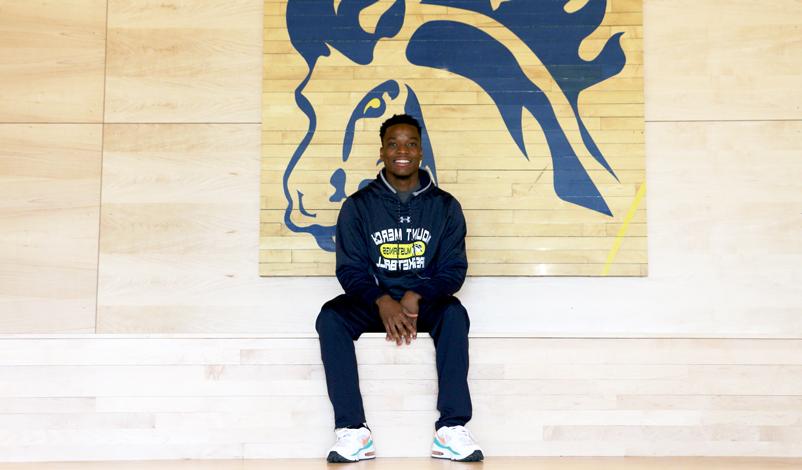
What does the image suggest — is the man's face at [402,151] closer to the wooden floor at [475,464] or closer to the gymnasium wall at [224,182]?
the gymnasium wall at [224,182]

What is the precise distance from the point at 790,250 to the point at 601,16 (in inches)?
53.4

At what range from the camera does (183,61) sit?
394cm

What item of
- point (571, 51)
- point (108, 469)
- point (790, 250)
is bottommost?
point (108, 469)

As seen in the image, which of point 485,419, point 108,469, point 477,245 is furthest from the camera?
point 477,245

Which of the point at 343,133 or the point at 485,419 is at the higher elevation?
the point at 343,133

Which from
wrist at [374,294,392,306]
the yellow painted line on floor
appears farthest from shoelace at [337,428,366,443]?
the yellow painted line on floor

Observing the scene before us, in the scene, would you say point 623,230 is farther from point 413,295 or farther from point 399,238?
point 413,295

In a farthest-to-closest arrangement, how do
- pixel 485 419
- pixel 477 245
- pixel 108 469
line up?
pixel 477 245
pixel 485 419
pixel 108 469

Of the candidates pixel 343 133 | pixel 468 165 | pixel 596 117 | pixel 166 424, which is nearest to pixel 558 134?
pixel 596 117

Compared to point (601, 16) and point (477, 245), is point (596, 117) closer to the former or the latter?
point (601, 16)

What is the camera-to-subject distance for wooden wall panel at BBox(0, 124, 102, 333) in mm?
3826

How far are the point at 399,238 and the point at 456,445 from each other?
36.2 inches

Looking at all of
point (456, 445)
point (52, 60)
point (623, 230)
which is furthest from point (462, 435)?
point (52, 60)

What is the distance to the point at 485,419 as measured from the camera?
2.92 m
